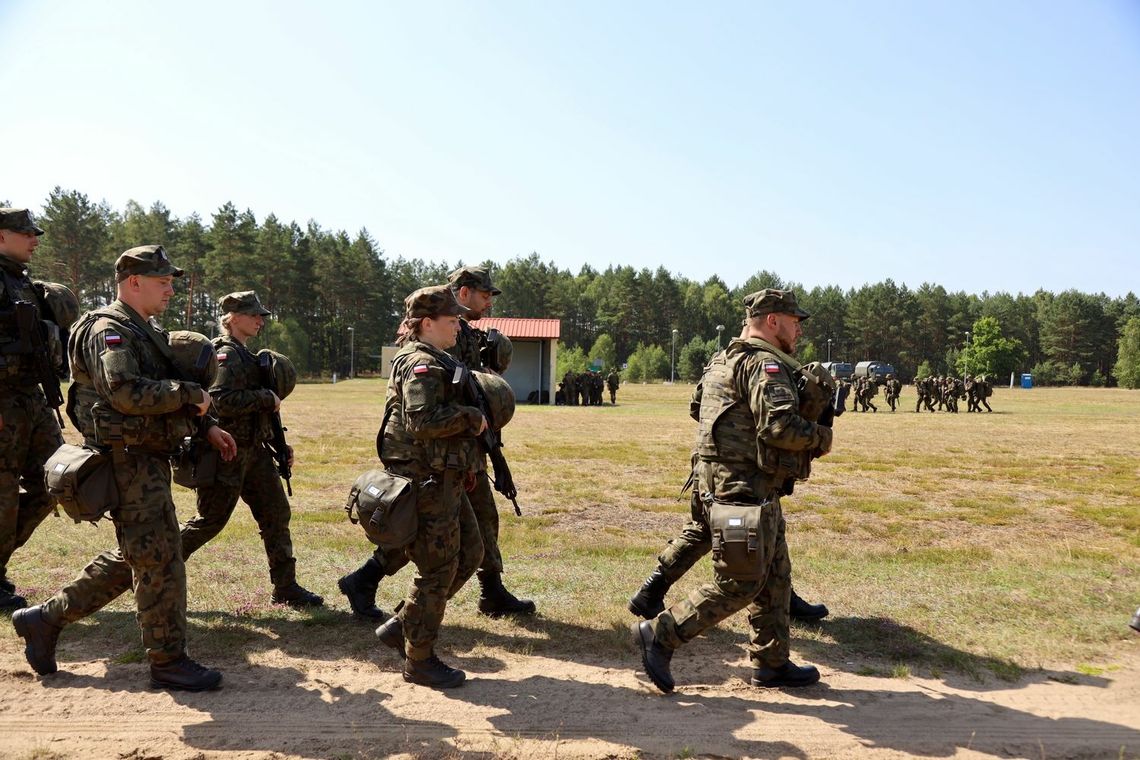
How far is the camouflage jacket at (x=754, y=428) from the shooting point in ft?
12.4

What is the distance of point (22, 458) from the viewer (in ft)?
16.2

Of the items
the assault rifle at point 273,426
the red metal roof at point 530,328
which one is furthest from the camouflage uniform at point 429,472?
the red metal roof at point 530,328

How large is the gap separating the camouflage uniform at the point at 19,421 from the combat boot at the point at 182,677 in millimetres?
1872

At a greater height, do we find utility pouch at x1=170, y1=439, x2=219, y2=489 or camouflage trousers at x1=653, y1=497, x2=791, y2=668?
utility pouch at x1=170, y1=439, x2=219, y2=489

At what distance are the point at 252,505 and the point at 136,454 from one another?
146 cm

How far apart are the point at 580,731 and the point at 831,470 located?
422 inches

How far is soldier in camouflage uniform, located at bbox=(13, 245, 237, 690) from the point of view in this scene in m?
3.74

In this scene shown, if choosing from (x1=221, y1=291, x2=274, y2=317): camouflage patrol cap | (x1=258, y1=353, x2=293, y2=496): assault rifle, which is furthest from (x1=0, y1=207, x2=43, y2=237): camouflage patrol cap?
(x1=258, y1=353, x2=293, y2=496): assault rifle

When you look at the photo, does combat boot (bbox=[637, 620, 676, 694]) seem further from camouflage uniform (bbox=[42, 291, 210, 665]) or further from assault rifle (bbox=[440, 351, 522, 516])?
camouflage uniform (bbox=[42, 291, 210, 665])

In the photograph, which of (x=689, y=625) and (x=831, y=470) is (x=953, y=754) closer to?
(x=689, y=625)

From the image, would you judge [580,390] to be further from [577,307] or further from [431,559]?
[577,307]

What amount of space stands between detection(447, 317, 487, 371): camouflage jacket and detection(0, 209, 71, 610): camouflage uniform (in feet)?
8.25

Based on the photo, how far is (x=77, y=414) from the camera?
408cm

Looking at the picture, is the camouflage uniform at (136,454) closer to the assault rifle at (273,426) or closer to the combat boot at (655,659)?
the assault rifle at (273,426)
